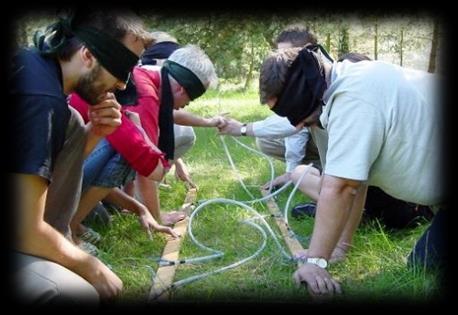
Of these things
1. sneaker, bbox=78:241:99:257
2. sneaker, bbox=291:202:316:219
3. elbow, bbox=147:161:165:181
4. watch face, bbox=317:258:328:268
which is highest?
elbow, bbox=147:161:165:181

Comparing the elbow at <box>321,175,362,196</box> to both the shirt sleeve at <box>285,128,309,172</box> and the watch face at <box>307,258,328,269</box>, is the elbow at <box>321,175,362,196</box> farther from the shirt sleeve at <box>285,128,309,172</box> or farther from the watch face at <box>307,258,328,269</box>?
the shirt sleeve at <box>285,128,309,172</box>

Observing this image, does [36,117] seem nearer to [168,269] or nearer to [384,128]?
[168,269]

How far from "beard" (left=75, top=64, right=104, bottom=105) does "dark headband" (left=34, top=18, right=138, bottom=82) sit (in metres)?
0.04

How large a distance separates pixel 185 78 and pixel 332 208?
3.89 feet

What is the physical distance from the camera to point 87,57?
1.76 meters

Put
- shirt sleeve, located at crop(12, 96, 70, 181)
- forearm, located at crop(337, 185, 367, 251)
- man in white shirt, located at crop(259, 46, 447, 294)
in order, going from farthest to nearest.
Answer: forearm, located at crop(337, 185, 367, 251) < man in white shirt, located at crop(259, 46, 447, 294) < shirt sleeve, located at crop(12, 96, 70, 181)

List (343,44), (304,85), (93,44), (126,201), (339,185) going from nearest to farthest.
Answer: (93,44) → (339,185) → (304,85) → (126,201) → (343,44)

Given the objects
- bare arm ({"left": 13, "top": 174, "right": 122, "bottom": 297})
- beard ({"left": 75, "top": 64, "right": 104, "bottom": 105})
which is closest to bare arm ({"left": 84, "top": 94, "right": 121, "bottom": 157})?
beard ({"left": 75, "top": 64, "right": 104, "bottom": 105})

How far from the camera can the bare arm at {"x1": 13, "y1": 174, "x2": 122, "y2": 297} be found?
1569 mm

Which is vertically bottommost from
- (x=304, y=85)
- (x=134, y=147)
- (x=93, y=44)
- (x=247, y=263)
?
(x=247, y=263)

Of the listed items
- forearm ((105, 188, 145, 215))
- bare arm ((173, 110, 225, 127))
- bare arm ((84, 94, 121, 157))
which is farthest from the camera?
bare arm ((173, 110, 225, 127))

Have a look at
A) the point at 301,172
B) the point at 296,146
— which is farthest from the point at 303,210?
the point at 296,146

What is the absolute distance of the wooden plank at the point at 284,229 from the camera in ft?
8.05

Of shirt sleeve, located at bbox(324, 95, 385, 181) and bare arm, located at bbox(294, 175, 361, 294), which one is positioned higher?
shirt sleeve, located at bbox(324, 95, 385, 181)
